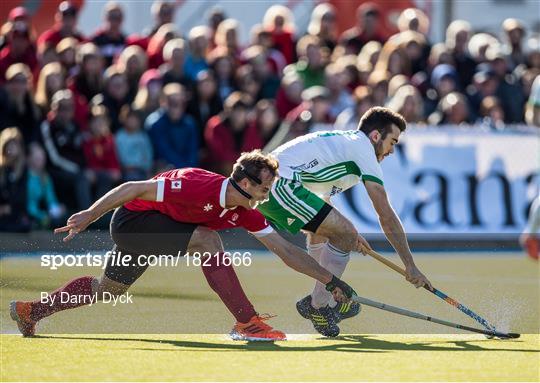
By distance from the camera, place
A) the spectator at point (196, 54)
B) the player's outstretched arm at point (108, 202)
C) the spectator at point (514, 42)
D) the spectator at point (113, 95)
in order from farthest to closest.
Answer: the spectator at point (514, 42) → the spectator at point (196, 54) → the spectator at point (113, 95) → the player's outstretched arm at point (108, 202)

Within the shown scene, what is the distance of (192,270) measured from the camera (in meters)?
12.9

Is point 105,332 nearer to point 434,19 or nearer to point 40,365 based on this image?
point 40,365

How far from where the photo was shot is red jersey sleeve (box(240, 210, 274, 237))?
8797mm

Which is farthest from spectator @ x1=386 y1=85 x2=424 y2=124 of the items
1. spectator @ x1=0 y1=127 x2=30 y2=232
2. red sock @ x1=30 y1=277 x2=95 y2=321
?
red sock @ x1=30 y1=277 x2=95 y2=321

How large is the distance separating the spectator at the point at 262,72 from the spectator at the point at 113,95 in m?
1.87

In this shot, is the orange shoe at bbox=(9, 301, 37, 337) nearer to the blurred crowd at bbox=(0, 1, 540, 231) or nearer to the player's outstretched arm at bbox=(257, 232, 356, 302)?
the player's outstretched arm at bbox=(257, 232, 356, 302)

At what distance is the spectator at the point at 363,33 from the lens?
18.7 m

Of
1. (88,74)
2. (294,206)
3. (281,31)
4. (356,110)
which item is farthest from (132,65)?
(294,206)

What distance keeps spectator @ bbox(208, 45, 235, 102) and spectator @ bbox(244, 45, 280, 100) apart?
0.31 meters

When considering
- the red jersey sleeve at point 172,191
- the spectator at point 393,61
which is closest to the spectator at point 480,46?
the spectator at point 393,61

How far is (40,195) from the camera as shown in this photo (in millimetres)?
15109

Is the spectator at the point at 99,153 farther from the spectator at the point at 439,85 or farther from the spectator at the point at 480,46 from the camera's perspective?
the spectator at the point at 480,46

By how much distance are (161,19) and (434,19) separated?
16.5 ft

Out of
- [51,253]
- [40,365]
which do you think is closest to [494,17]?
[51,253]
